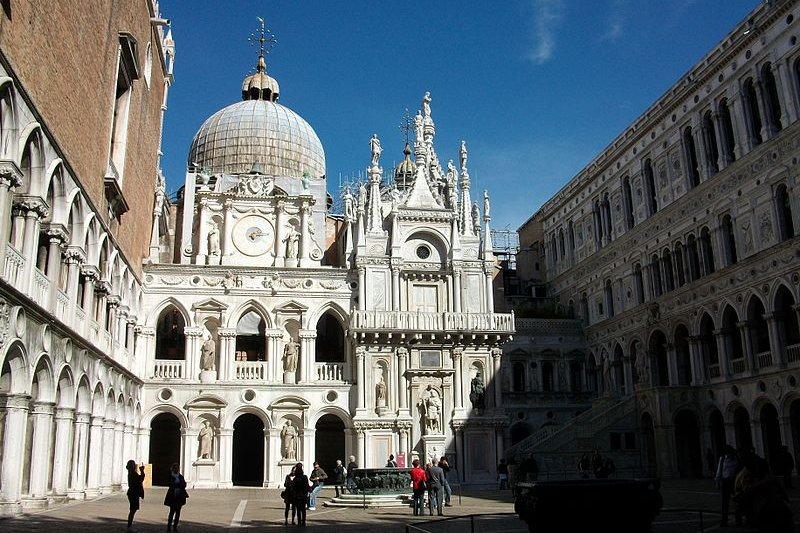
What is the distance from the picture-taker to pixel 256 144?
4609cm

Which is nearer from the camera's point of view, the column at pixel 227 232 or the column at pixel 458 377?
the column at pixel 458 377

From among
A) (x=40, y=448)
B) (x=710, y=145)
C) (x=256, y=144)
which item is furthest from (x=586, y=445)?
(x=256, y=144)

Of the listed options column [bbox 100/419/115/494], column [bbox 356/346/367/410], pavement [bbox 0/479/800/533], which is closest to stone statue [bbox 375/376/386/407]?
column [bbox 356/346/367/410]

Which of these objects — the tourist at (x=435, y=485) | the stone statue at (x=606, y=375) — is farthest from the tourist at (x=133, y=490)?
Result: the stone statue at (x=606, y=375)

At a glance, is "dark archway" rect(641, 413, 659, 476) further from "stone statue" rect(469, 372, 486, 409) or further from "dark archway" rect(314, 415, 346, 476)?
"dark archway" rect(314, 415, 346, 476)

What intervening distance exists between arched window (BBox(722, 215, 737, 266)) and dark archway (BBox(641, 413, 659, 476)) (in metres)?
7.87

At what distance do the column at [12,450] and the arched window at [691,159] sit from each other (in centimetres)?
2814

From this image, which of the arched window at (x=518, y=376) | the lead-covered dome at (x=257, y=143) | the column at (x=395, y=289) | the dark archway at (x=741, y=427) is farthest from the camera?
the lead-covered dome at (x=257, y=143)

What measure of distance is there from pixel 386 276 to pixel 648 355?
42.0 feet

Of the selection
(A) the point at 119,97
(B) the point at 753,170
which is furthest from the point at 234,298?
(B) the point at 753,170

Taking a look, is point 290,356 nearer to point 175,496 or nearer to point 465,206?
point 465,206

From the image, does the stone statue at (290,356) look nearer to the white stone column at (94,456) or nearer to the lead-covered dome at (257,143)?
the white stone column at (94,456)

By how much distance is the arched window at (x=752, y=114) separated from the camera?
101 ft

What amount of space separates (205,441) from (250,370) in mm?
3504
